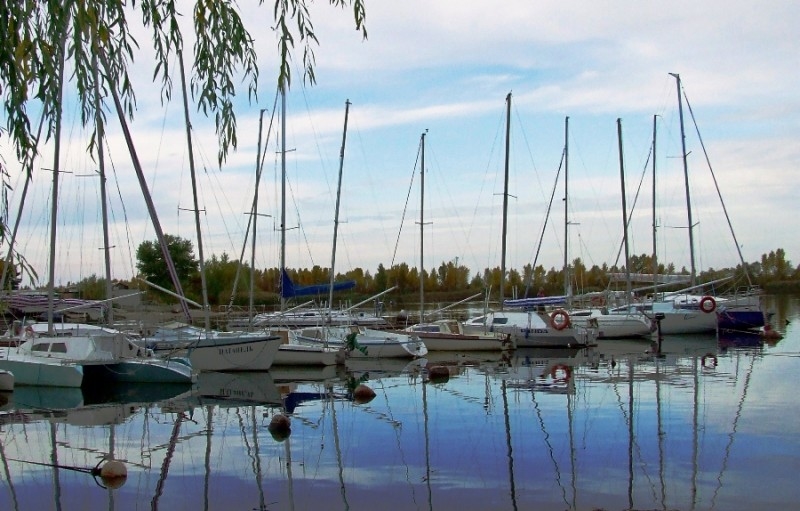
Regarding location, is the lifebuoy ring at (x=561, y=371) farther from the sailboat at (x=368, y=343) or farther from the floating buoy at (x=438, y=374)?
the sailboat at (x=368, y=343)

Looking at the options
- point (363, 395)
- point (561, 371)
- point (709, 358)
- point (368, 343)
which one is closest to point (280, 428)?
point (363, 395)

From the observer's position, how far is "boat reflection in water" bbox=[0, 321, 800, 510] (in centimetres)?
1310

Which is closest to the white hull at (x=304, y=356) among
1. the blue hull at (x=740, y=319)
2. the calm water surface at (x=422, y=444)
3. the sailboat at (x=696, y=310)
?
the calm water surface at (x=422, y=444)

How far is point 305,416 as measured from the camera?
70.8 ft

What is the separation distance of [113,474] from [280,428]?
5.20 meters

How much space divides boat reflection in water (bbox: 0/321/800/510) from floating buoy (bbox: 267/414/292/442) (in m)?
0.12

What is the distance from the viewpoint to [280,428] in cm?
1888

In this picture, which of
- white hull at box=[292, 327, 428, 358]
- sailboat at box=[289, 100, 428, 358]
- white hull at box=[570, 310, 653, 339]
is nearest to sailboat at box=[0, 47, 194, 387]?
sailboat at box=[289, 100, 428, 358]

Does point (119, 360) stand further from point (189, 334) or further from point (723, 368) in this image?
point (723, 368)

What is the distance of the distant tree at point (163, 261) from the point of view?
98.1 meters

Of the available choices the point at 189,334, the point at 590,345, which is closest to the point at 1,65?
the point at 189,334

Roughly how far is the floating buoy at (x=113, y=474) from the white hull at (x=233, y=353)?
743 inches

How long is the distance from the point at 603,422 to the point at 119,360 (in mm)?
17125

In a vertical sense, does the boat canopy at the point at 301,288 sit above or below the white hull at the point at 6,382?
above
